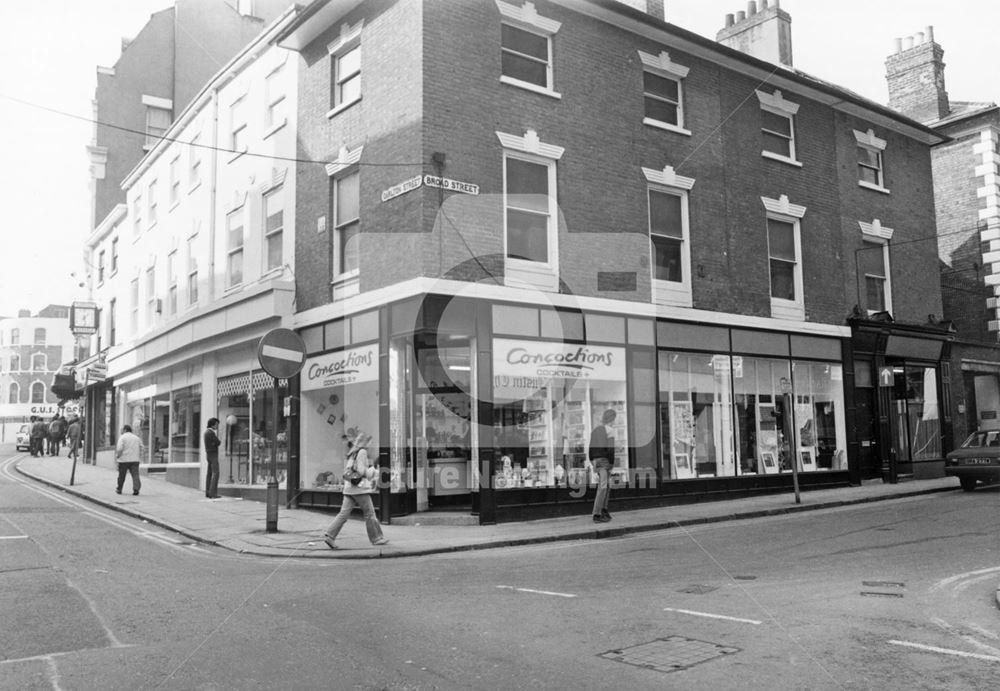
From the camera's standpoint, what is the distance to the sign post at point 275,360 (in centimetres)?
1255

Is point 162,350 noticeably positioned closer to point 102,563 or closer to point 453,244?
point 453,244

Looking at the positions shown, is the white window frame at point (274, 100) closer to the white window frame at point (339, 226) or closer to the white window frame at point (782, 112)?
the white window frame at point (339, 226)

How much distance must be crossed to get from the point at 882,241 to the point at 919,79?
331 inches

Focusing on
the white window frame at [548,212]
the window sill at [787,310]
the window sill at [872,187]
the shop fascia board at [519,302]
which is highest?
the window sill at [872,187]

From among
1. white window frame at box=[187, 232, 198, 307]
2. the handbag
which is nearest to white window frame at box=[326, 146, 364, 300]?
the handbag

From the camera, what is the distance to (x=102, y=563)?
9.88m

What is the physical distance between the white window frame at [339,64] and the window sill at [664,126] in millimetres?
5784

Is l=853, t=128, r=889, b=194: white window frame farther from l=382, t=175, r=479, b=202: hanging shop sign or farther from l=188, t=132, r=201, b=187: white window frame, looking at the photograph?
l=188, t=132, r=201, b=187: white window frame

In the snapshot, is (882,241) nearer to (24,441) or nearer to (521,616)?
(521,616)

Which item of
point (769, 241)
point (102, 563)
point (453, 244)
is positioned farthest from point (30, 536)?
point (769, 241)

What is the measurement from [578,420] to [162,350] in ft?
40.4

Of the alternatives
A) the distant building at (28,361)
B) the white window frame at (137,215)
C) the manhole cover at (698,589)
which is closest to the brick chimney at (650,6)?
the manhole cover at (698,589)

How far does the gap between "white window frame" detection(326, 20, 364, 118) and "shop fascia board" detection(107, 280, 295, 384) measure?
3.72 meters

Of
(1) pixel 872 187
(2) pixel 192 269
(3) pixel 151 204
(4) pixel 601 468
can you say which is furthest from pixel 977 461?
(3) pixel 151 204
